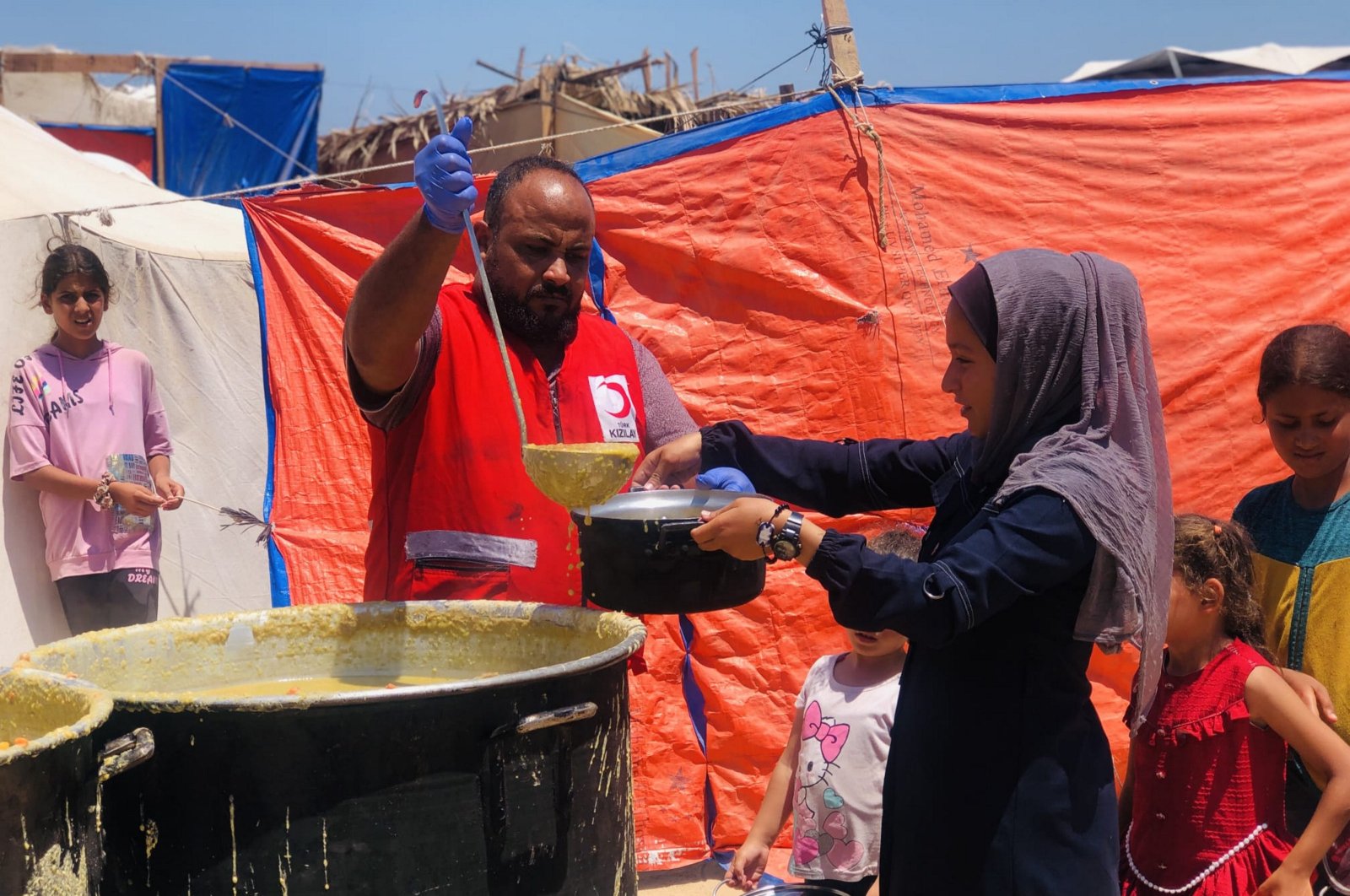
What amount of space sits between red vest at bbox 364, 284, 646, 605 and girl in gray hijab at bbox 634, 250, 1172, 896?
0.52m

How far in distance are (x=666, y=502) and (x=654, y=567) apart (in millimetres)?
351

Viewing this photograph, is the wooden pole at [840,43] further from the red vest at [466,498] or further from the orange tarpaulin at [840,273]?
the red vest at [466,498]

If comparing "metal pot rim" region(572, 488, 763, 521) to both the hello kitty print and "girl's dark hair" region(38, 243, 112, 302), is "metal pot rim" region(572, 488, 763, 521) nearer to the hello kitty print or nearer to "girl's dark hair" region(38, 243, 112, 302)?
the hello kitty print

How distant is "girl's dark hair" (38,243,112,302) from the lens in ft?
15.4

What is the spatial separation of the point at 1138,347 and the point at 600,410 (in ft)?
3.94

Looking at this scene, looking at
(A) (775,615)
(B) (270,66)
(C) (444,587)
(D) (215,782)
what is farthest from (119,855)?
(B) (270,66)

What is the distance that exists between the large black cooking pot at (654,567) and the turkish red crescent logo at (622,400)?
460 millimetres

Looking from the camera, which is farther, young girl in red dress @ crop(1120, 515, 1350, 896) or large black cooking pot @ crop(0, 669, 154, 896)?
young girl in red dress @ crop(1120, 515, 1350, 896)

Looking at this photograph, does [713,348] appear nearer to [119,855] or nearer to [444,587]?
[444,587]

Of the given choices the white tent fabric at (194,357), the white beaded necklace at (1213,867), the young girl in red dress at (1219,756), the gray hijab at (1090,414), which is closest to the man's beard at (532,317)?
the gray hijab at (1090,414)

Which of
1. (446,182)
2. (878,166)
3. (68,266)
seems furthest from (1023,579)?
(68,266)

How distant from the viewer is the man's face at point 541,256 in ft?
8.69

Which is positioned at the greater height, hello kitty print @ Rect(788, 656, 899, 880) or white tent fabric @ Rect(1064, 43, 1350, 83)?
white tent fabric @ Rect(1064, 43, 1350, 83)

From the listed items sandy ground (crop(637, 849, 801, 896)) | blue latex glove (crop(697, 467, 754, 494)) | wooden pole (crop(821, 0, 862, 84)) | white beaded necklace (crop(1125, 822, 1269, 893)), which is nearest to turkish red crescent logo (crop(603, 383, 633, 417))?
blue latex glove (crop(697, 467, 754, 494))
